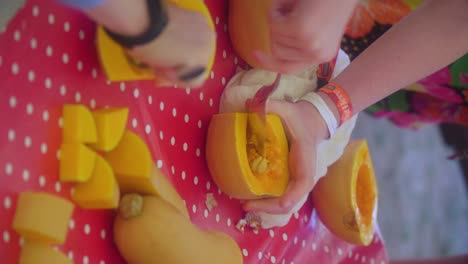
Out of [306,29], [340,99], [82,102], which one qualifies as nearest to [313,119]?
[340,99]

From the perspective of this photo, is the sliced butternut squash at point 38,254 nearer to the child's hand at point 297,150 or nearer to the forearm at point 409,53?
the child's hand at point 297,150

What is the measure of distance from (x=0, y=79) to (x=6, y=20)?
1.5 inches

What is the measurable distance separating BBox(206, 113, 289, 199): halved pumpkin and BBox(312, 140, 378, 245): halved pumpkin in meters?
0.13

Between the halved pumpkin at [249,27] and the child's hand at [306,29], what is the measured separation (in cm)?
3

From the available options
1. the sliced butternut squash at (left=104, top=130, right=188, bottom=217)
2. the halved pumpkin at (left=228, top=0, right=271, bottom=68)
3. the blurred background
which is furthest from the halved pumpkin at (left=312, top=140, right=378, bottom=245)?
the blurred background

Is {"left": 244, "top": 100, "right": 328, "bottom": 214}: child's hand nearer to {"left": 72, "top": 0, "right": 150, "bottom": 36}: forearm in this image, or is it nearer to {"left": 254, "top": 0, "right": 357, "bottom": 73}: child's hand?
{"left": 254, "top": 0, "right": 357, "bottom": 73}: child's hand

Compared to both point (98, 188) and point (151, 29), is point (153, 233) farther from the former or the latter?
point (151, 29)

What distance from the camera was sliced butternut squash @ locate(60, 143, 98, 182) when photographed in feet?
1.50

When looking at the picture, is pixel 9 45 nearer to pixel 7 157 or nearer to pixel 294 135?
pixel 7 157

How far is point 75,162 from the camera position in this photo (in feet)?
1.50

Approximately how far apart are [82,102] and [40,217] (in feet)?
0.31

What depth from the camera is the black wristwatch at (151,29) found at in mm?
390

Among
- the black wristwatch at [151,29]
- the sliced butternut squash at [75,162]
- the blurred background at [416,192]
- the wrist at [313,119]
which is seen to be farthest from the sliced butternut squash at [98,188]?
the blurred background at [416,192]

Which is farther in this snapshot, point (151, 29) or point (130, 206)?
point (130, 206)
